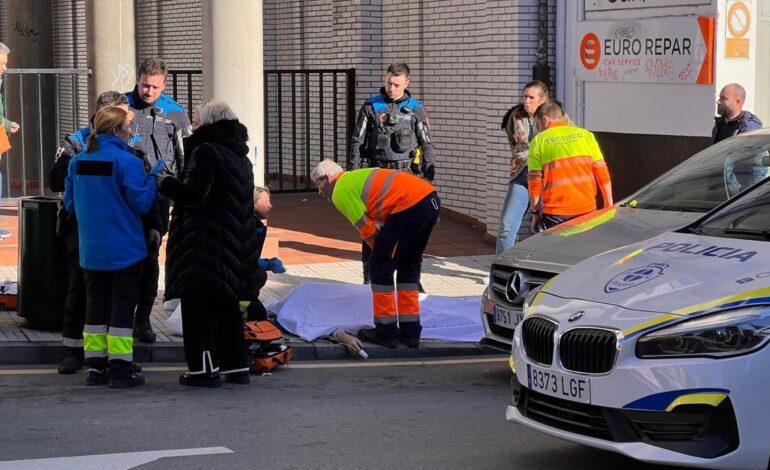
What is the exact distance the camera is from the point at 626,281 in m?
5.92

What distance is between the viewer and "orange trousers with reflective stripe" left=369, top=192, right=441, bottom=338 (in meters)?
9.28

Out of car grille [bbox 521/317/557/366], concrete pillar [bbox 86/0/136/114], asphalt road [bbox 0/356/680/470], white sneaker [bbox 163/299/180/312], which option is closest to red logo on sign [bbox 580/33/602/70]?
concrete pillar [bbox 86/0/136/114]

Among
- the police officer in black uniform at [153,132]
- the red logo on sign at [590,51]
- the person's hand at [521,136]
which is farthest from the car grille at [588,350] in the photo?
the red logo on sign at [590,51]

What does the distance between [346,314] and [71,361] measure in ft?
7.33

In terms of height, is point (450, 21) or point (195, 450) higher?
point (450, 21)

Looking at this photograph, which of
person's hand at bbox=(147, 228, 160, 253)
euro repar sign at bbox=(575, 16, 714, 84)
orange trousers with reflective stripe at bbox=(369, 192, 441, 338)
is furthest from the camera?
euro repar sign at bbox=(575, 16, 714, 84)

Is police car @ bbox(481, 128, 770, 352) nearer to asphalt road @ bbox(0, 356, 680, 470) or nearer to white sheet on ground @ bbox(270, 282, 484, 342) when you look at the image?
asphalt road @ bbox(0, 356, 680, 470)

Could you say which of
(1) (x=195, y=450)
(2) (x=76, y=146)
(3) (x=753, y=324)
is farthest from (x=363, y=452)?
(2) (x=76, y=146)

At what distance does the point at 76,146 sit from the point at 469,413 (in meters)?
3.43

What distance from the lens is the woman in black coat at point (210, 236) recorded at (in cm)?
824

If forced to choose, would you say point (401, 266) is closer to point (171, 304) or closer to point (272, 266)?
point (272, 266)

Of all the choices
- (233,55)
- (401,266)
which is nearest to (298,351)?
(401,266)

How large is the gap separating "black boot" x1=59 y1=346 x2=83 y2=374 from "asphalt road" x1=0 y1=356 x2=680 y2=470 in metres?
0.08

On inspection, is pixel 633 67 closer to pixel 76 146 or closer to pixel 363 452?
pixel 76 146
